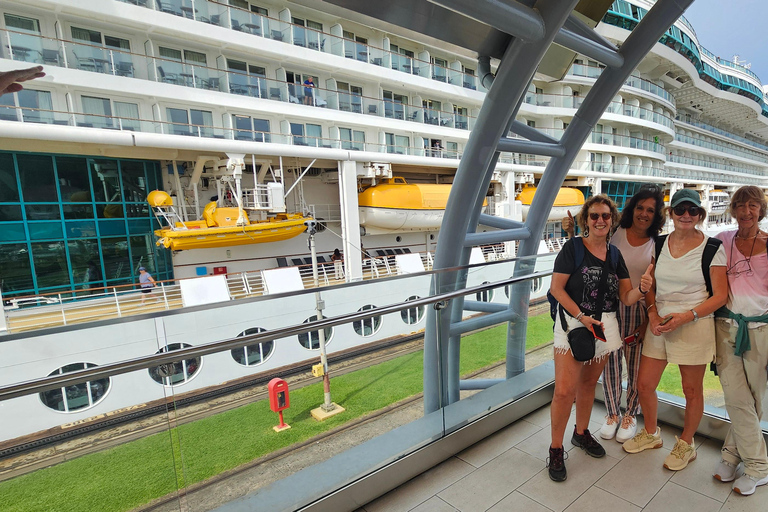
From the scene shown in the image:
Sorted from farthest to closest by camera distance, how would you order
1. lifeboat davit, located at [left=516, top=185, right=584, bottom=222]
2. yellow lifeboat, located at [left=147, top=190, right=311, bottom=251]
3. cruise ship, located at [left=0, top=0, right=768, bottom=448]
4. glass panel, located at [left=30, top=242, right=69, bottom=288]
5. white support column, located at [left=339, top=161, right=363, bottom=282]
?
lifeboat davit, located at [left=516, top=185, right=584, bottom=222] < white support column, located at [left=339, top=161, right=363, bottom=282] < yellow lifeboat, located at [left=147, top=190, right=311, bottom=251] < glass panel, located at [left=30, top=242, right=69, bottom=288] < cruise ship, located at [left=0, top=0, right=768, bottom=448]

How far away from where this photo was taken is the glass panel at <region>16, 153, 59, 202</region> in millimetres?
10938

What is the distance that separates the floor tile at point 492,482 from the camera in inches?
78.6

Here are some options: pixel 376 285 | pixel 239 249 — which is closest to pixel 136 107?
pixel 239 249

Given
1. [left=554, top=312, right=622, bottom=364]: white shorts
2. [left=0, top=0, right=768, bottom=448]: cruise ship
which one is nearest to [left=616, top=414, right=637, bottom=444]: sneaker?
[left=554, top=312, right=622, bottom=364]: white shorts

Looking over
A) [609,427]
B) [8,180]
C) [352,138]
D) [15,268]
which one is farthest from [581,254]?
[8,180]

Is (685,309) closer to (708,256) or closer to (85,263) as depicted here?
(708,256)

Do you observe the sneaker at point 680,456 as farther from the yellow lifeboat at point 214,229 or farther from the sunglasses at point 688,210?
the yellow lifeboat at point 214,229

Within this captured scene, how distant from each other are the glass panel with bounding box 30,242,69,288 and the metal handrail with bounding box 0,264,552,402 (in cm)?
1304

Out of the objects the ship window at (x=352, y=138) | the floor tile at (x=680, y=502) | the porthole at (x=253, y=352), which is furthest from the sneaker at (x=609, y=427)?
the ship window at (x=352, y=138)

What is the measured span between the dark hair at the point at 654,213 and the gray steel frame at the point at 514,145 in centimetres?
86

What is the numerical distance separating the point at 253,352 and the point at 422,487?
1192mm

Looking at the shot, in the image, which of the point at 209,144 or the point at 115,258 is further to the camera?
the point at 115,258

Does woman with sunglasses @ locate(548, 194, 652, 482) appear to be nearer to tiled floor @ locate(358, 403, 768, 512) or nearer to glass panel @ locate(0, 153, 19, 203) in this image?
tiled floor @ locate(358, 403, 768, 512)

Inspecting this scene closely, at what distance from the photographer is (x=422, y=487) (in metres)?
2.12
